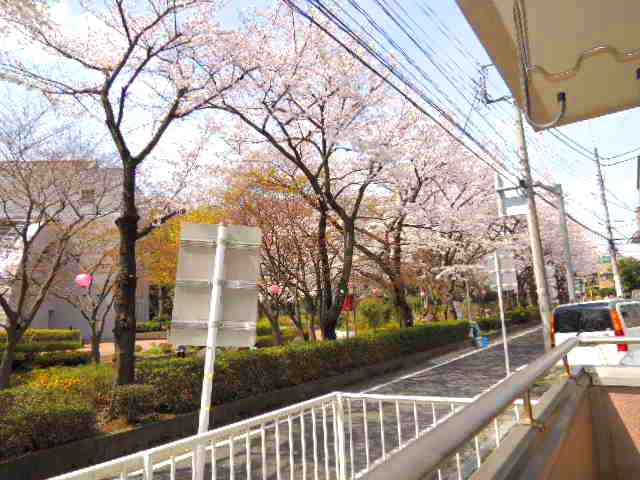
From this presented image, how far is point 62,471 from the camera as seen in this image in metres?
6.10

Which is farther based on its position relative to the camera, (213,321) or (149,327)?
(149,327)

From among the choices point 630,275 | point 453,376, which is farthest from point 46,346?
point 630,275

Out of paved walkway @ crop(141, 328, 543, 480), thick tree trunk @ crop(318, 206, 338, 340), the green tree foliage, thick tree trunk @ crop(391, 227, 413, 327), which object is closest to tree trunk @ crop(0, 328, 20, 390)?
paved walkway @ crop(141, 328, 543, 480)

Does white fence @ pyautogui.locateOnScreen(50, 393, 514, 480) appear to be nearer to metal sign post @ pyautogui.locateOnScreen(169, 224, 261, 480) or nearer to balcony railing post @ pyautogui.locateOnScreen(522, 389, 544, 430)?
balcony railing post @ pyautogui.locateOnScreen(522, 389, 544, 430)

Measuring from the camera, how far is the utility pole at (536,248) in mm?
12328

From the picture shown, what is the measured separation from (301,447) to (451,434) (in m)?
4.94

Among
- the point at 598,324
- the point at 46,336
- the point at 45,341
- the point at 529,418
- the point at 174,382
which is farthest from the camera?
the point at 46,336

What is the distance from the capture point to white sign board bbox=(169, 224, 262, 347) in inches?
167

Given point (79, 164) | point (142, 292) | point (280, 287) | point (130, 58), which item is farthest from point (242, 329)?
point (142, 292)

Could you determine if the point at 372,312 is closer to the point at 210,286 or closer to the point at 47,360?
the point at 47,360

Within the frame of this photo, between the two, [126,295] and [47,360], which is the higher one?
[126,295]

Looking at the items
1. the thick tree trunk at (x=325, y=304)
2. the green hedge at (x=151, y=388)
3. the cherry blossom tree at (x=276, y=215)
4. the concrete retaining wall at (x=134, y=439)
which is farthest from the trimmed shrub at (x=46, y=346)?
the concrete retaining wall at (x=134, y=439)

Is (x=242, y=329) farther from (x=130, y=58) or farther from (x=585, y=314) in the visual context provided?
(x=585, y=314)

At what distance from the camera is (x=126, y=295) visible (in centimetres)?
823
